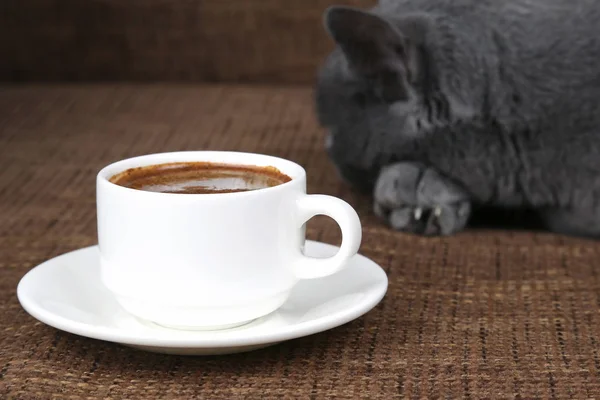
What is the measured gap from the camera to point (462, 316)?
0.72 meters

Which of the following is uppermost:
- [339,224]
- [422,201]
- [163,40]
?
[339,224]

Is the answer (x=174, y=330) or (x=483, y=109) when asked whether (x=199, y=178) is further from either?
(x=483, y=109)

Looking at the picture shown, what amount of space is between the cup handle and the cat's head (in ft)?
0.92

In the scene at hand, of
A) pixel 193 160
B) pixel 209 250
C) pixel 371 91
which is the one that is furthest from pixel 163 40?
pixel 209 250

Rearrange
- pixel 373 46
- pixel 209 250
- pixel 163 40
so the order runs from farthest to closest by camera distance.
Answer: pixel 163 40 < pixel 373 46 < pixel 209 250

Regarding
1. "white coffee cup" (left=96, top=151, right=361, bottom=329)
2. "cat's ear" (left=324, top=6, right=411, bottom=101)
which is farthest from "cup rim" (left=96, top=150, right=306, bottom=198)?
"cat's ear" (left=324, top=6, right=411, bottom=101)

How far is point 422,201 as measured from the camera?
95 cm

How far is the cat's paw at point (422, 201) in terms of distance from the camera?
3.08 feet

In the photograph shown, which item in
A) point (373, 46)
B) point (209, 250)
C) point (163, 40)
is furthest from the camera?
point (163, 40)

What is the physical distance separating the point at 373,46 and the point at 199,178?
31cm

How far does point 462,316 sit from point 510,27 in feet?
1.14

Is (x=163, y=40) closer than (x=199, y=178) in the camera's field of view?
No

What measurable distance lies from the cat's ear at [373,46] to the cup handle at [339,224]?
0.91ft

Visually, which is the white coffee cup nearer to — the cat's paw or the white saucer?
the white saucer
